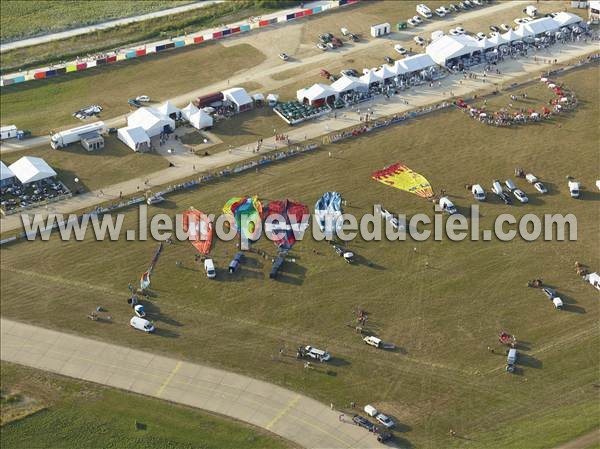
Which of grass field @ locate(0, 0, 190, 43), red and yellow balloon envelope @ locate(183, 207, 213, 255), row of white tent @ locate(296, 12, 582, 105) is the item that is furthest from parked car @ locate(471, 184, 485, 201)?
grass field @ locate(0, 0, 190, 43)

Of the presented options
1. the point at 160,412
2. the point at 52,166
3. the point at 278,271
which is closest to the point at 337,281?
the point at 278,271

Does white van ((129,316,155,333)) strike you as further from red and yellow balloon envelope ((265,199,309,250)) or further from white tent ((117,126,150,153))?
white tent ((117,126,150,153))

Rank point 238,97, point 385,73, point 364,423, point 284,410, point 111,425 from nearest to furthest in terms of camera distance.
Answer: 1. point 364,423
2. point 111,425
3. point 284,410
4. point 238,97
5. point 385,73

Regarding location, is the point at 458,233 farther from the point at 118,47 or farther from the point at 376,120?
the point at 118,47

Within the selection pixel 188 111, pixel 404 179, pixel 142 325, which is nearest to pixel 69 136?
pixel 188 111

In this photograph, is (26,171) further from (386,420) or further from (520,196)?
(520,196)

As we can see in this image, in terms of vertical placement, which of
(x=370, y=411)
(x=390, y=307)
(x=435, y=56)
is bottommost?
(x=370, y=411)
